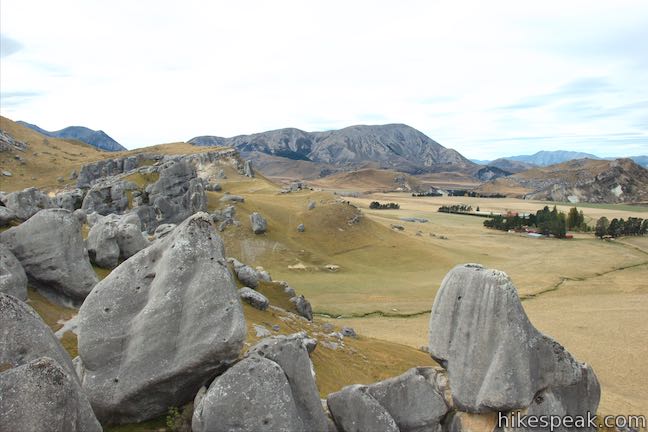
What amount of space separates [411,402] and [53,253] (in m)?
19.4

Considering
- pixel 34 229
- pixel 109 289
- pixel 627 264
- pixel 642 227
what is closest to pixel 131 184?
pixel 34 229

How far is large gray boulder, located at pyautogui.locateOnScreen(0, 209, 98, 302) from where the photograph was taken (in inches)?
903

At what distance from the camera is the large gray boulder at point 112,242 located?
29703 mm

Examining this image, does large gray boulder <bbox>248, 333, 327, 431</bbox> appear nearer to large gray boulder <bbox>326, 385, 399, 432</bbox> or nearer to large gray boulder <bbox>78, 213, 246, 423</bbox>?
large gray boulder <bbox>78, 213, 246, 423</bbox>

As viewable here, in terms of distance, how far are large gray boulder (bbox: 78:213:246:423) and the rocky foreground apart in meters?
0.04

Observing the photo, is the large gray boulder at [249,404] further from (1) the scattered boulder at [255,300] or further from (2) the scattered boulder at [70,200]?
(2) the scattered boulder at [70,200]

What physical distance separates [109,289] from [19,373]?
5.55 meters

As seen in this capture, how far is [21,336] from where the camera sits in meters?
12.5

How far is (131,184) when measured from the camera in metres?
80.6

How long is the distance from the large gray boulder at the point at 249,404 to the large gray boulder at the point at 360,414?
2719 mm

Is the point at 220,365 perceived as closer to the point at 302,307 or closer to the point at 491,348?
the point at 491,348

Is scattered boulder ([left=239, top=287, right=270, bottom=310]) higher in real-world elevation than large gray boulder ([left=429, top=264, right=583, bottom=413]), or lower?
lower

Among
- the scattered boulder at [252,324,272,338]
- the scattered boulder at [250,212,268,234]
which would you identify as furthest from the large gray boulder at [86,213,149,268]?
the scattered boulder at [250,212,268,234]

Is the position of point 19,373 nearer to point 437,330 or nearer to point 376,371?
point 437,330
